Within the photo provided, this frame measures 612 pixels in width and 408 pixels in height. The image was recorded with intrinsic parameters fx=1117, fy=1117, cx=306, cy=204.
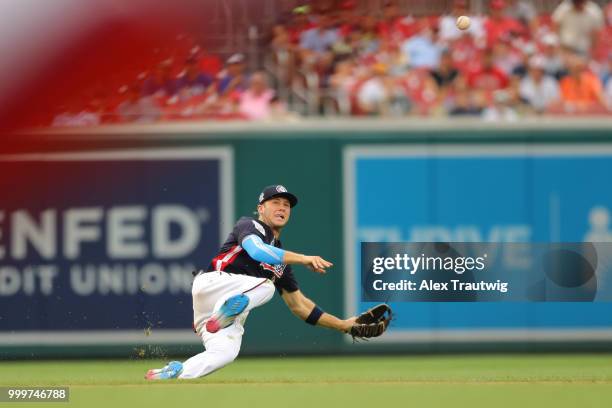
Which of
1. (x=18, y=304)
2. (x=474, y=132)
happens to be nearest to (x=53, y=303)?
(x=18, y=304)

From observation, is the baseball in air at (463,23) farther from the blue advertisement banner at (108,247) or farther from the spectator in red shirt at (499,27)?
the blue advertisement banner at (108,247)

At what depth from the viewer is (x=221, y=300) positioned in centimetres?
798

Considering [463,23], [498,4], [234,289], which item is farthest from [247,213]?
[498,4]

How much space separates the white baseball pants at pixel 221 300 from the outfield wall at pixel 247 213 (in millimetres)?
2537

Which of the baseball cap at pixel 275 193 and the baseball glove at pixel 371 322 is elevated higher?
the baseball cap at pixel 275 193

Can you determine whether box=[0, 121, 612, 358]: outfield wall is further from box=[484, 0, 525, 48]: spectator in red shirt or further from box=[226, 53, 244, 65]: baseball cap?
box=[484, 0, 525, 48]: spectator in red shirt

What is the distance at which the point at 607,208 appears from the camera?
10781 mm

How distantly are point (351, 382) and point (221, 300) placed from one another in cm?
117

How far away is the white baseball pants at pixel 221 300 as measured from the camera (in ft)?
25.6

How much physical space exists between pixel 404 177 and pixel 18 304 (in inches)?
152

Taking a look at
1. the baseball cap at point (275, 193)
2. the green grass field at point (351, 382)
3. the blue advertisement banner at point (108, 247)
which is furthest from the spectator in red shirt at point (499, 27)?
the baseball cap at point (275, 193)

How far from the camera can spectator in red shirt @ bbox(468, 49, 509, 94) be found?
11.2 meters

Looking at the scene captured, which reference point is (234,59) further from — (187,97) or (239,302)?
(239,302)

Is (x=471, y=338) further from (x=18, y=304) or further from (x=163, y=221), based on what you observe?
(x=18, y=304)
